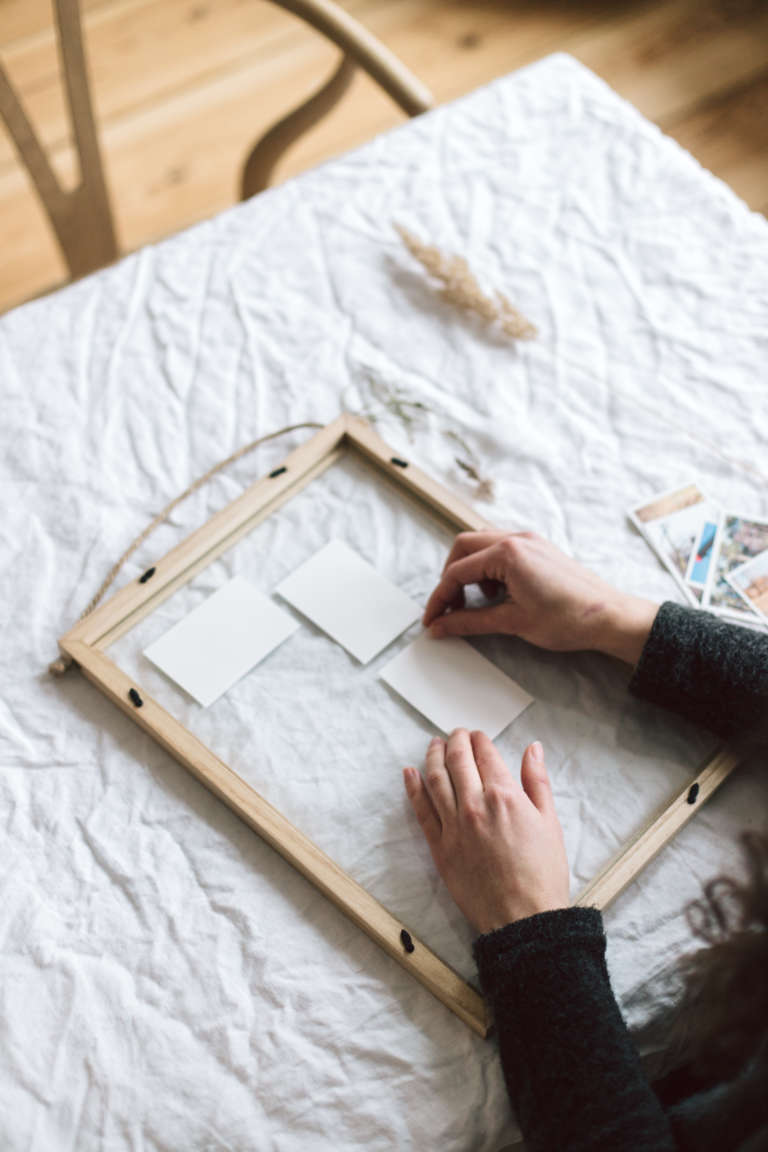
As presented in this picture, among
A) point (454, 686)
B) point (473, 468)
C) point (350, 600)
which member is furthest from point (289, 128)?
point (454, 686)

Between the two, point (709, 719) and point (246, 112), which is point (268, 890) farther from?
point (246, 112)

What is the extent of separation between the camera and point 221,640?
0.93 metres

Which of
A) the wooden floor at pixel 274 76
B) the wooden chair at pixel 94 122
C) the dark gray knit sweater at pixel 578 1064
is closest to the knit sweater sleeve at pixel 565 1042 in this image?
the dark gray knit sweater at pixel 578 1064

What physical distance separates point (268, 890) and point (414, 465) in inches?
18.1

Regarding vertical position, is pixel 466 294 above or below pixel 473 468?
above

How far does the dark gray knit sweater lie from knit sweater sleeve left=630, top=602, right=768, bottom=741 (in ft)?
0.72

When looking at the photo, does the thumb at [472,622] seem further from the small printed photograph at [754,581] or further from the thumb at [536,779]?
the small printed photograph at [754,581]

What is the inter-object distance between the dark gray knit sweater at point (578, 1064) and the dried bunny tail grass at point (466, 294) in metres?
0.65

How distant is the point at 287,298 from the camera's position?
114 centimetres

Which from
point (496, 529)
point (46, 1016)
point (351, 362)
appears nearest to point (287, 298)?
point (351, 362)

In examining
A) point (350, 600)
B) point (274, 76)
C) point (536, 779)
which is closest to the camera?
point (536, 779)

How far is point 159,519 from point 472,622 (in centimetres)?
35

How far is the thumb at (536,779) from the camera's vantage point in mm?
852

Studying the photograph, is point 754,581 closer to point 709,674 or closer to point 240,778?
point 709,674
